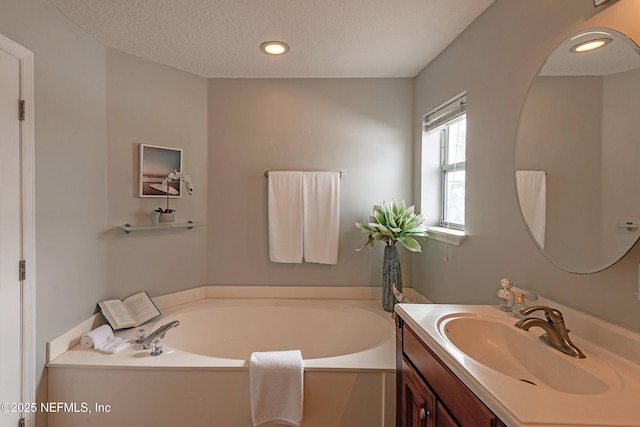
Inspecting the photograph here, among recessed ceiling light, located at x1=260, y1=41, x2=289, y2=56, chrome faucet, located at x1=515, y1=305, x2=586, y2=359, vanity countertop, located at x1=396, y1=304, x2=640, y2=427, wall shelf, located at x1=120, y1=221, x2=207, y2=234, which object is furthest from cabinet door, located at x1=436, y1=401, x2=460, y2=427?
recessed ceiling light, located at x1=260, y1=41, x2=289, y2=56

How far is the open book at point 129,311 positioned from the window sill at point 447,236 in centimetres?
199

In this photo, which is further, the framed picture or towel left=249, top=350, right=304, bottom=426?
the framed picture

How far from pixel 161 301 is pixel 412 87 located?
2573 millimetres

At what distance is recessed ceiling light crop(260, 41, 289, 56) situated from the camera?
1961mm

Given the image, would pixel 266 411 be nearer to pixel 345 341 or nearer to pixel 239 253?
pixel 345 341

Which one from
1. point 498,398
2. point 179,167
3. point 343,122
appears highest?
point 343,122

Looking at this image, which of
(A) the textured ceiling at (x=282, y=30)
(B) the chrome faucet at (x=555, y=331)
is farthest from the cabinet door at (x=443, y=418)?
(A) the textured ceiling at (x=282, y=30)

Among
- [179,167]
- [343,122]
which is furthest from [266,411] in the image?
[343,122]

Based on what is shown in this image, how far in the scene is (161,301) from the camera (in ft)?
7.47

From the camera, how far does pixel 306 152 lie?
98.3 inches

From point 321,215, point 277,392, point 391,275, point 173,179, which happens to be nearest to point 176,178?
point 173,179

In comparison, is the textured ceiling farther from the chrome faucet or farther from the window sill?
the chrome faucet

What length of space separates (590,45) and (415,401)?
137 cm

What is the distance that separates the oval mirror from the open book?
7.47 ft
